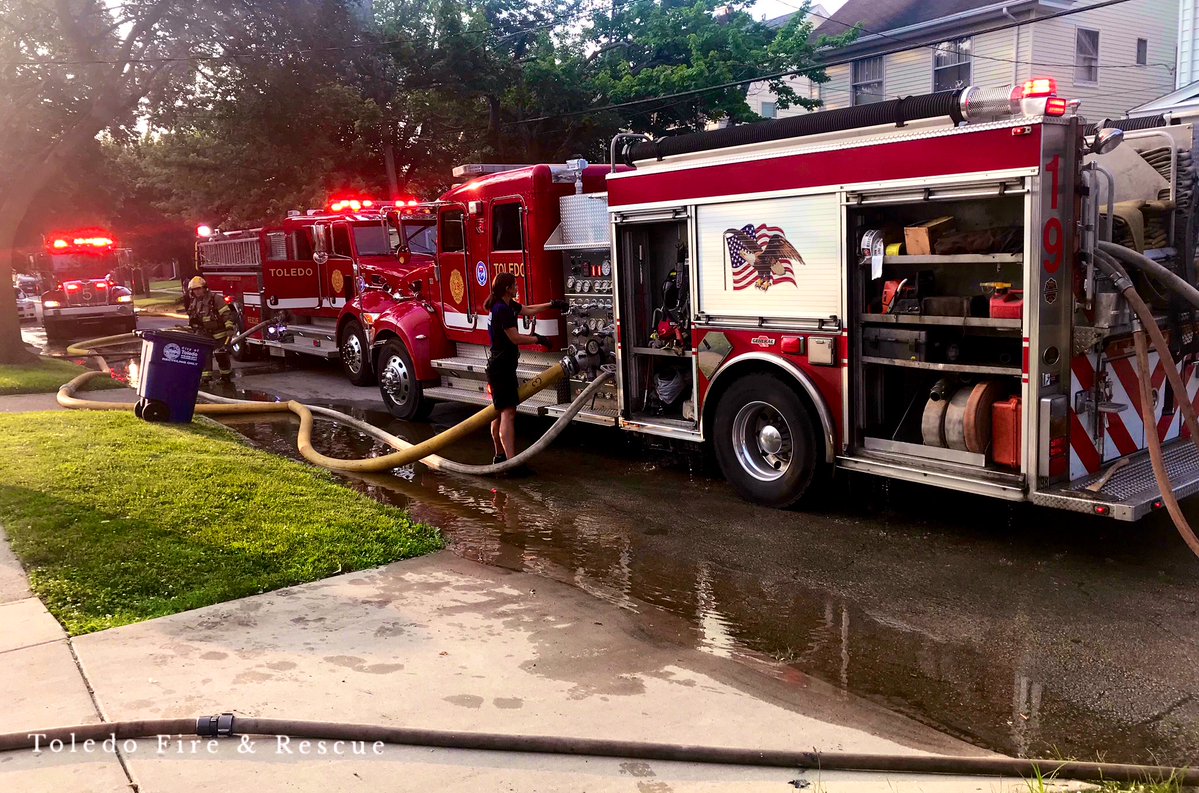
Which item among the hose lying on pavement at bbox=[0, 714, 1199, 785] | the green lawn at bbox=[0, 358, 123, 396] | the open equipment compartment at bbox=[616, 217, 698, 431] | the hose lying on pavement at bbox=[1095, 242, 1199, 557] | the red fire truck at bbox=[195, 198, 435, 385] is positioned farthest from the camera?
the green lawn at bbox=[0, 358, 123, 396]

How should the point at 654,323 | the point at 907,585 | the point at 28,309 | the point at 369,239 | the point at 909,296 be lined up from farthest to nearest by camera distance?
the point at 28,309
the point at 369,239
the point at 654,323
the point at 909,296
the point at 907,585

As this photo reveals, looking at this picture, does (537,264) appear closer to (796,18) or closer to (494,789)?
(494,789)

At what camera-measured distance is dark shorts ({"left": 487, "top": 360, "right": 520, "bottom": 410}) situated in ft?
29.3

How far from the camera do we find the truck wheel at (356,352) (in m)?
14.3

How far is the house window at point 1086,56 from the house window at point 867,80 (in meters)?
4.44

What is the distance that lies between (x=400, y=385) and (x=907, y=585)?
7.19 meters

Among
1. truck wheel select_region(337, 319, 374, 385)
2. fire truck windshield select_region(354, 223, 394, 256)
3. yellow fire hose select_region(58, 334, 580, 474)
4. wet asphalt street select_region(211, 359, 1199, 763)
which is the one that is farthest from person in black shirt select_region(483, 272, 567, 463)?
fire truck windshield select_region(354, 223, 394, 256)

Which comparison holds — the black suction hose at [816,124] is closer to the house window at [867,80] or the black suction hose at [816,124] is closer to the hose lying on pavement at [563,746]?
the hose lying on pavement at [563,746]

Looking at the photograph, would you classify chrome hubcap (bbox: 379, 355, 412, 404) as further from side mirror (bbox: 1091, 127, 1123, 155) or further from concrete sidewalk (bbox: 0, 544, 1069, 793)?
side mirror (bbox: 1091, 127, 1123, 155)

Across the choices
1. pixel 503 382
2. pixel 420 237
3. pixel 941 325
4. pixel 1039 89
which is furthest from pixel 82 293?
pixel 1039 89

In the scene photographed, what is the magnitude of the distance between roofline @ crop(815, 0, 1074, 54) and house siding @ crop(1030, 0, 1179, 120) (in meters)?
0.57

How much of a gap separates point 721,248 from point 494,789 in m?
4.88

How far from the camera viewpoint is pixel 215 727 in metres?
3.68

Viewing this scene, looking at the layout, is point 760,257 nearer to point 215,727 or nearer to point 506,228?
point 506,228
